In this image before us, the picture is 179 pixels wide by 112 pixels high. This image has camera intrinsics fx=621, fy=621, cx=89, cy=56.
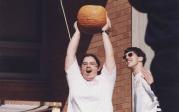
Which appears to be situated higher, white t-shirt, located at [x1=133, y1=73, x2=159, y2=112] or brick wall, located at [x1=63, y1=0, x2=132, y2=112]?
brick wall, located at [x1=63, y1=0, x2=132, y2=112]

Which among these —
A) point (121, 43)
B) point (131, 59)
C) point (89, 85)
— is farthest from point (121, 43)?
point (89, 85)

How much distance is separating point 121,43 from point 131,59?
1.78 meters

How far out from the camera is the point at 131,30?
24.8 feet

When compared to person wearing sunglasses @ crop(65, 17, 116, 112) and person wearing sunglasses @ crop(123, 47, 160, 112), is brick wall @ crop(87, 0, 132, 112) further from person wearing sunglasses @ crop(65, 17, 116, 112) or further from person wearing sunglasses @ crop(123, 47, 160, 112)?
person wearing sunglasses @ crop(65, 17, 116, 112)

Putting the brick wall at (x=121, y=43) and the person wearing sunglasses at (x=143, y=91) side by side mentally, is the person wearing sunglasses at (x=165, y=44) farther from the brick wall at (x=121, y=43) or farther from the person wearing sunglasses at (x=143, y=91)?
the brick wall at (x=121, y=43)

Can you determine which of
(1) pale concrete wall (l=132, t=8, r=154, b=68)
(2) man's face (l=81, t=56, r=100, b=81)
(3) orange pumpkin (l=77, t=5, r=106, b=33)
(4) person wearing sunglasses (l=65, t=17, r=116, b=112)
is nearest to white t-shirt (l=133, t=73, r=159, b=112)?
(4) person wearing sunglasses (l=65, t=17, r=116, b=112)

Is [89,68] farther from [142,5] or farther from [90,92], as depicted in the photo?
[142,5]

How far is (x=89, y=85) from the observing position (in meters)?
5.65

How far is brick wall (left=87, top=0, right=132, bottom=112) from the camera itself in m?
7.54

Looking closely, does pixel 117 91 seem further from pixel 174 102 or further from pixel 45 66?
pixel 174 102

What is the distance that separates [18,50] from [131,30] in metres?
2.24

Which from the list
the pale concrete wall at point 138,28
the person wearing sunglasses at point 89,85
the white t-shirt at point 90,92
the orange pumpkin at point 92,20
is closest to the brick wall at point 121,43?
the pale concrete wall at point 138,28

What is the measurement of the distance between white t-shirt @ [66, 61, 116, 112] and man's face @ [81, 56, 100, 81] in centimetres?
4

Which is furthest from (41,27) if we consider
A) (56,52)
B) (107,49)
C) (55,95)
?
(107,49)
